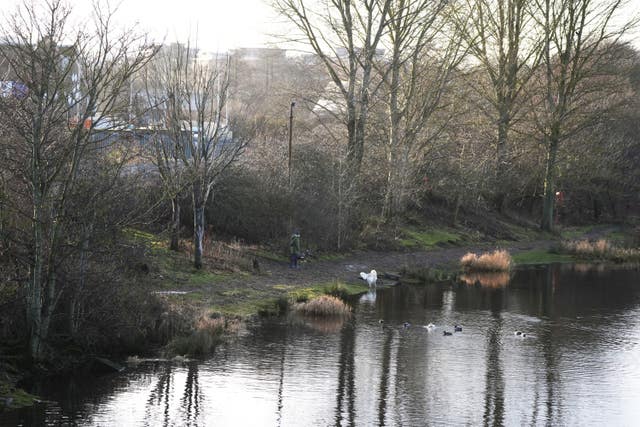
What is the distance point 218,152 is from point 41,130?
11.9 m

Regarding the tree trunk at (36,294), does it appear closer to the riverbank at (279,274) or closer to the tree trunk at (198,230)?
the riverbank at (279,274)

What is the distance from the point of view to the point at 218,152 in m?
27.9

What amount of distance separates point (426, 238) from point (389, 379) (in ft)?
84.8

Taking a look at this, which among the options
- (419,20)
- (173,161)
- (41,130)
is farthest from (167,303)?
(419,20)

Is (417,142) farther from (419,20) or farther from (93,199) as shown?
(93,199)

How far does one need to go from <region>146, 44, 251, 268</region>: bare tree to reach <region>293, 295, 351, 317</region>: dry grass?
192 inches

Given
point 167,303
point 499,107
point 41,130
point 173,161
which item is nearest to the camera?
point 41,130

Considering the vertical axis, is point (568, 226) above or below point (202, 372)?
above

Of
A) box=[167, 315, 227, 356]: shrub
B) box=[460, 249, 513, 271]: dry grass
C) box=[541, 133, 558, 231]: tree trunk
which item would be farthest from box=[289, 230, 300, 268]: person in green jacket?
box=[541, 133, 558, 231]: tree trunk

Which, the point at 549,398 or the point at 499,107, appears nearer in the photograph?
the point at 549,398

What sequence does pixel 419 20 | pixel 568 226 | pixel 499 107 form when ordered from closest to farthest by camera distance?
pixel 419 20 → pixel 499 107 → pixel 568 226

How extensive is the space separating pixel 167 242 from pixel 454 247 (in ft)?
60.8

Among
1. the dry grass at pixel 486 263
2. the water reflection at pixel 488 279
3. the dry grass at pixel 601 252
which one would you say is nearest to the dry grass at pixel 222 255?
the water reflection at pixel 488 279

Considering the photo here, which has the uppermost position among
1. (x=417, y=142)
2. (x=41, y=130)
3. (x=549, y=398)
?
(x=417, y=142)
